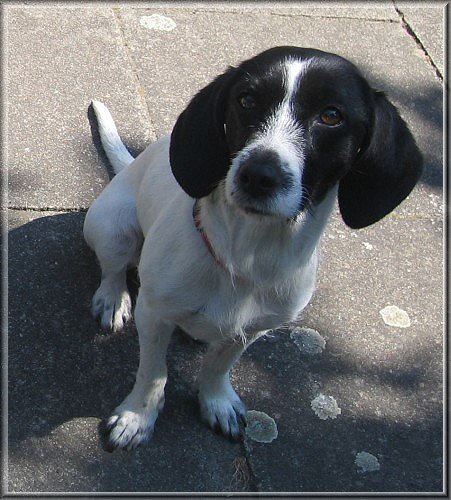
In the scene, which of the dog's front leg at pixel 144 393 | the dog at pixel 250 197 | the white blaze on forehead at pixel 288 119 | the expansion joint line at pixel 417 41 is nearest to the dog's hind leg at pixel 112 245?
the dog at pixel 250 197

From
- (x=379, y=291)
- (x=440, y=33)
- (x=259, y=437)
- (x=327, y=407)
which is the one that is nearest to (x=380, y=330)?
(x=379, y=291)

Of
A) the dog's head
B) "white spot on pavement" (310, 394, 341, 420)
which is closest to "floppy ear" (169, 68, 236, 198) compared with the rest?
the dog's head

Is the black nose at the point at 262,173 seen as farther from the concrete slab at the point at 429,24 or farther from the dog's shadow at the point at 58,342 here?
the concrete slab at the point at 429,24

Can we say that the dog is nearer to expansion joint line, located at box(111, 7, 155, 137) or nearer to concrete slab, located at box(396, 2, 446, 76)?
expansion joint line, located at box(111, 7, 155, 137)

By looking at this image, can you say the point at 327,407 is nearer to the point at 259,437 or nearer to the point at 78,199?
the point at 259,437

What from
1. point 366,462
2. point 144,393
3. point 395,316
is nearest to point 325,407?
point 366,462

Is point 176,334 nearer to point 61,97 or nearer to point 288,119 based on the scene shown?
point 288,119
